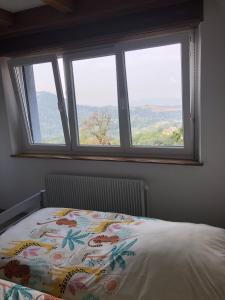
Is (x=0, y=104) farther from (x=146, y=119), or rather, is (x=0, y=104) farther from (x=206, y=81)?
(x=206, y=81)

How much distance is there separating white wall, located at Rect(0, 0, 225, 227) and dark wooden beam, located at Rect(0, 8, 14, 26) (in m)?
1.57

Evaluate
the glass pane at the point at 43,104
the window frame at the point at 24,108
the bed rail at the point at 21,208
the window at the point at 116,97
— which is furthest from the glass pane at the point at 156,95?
the bed rail at the point at 21,208

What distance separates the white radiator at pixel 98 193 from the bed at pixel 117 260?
620 mm

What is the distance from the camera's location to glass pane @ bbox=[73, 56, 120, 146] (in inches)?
107

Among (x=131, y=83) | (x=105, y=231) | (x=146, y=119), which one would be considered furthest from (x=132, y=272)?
(x=131, y=83)

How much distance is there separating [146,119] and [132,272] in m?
1.62

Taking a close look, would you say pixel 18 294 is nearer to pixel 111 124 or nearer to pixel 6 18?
pixel 111 124

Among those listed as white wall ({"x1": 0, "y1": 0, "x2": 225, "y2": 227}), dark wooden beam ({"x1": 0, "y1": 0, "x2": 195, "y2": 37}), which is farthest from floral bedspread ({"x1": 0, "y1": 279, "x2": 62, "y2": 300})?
dark wooden beam ({"x1": 0, "y1": 0, "x2": 195, "y2": 37})

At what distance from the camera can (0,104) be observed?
3248 millimetres

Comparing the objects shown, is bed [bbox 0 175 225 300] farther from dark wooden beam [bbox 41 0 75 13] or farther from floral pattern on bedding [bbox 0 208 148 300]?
dark wooden beam [bbox 41 0 75 13]

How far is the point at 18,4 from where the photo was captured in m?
2.44

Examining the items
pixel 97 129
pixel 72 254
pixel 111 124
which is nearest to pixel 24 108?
pixel 97 129

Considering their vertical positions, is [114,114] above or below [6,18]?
below

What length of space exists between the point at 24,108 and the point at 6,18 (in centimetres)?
105
